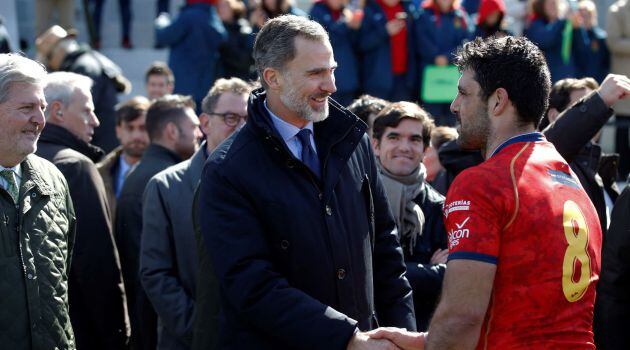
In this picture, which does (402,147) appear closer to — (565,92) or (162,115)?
(565,92)

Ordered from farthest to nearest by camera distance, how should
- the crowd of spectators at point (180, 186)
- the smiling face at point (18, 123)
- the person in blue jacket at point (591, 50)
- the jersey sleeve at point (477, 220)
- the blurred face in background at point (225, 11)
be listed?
the person in blue jacket at point (591, 50) → the blurred face in background at point (225, 11) → the crowd of spectators at point (180, 186) → the smiling face at point (18, 123) → the jersey sleeve at point (477, 220)

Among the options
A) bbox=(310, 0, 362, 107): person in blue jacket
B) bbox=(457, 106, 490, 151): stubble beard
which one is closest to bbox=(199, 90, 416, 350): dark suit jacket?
bbox=(457, 106, 490, 151): stubble beard

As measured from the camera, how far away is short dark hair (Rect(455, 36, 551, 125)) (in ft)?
11.8

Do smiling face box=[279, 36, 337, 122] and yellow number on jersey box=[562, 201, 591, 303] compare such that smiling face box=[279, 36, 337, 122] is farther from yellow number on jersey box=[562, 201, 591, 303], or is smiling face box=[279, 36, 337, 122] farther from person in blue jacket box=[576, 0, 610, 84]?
person in blue jacket box=[576, 0, 610, 84]

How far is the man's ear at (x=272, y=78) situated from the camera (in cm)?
408

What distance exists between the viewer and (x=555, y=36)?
11.7 metres

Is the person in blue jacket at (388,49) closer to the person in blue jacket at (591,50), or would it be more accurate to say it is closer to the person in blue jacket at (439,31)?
the person in blue jacket at (439,31)

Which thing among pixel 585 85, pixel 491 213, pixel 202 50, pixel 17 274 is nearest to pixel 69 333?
pixel 17 274

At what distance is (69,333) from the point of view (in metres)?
4.41

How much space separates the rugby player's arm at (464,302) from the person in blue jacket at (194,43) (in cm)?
835

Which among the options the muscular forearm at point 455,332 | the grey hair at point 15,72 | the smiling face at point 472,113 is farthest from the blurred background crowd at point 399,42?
the muscular forearm at point 455,332

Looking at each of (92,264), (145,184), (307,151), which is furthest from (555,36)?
(307,151)

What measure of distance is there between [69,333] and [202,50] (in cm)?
738

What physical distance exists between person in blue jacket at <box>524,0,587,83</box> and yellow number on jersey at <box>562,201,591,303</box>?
8.28 metres
